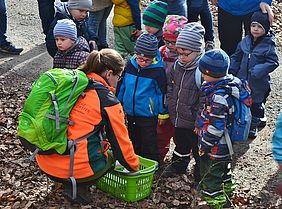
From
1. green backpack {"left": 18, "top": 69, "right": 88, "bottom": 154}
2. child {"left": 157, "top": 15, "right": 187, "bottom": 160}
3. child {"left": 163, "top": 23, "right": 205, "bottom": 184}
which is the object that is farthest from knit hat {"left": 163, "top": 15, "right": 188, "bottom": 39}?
green backpack {"left": 18, "top": 69, "right": 88, "bottom": 154}

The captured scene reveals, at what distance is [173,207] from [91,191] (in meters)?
0.87

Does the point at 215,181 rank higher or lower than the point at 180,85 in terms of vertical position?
lower

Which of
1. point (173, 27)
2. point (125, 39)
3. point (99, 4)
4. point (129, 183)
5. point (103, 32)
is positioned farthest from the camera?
point (103, 32)

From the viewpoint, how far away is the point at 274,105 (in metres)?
7.81

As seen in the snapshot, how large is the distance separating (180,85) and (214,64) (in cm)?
64

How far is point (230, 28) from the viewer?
7430 millimetres

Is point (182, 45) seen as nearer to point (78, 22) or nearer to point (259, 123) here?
point (78, 22)

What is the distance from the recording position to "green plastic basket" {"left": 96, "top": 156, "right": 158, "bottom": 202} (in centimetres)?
516

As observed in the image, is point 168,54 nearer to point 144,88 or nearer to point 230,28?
point 144,88

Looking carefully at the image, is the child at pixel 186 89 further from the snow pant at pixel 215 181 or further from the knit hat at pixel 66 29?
the knit hat at pixel 66 29

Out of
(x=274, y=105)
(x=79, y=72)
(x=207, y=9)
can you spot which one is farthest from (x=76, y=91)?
(x=207, y=9)

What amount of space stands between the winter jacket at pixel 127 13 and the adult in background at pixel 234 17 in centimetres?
115

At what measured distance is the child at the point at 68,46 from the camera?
5934 millimetres

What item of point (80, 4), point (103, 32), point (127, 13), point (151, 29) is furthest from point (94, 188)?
point (103, 32)
